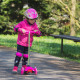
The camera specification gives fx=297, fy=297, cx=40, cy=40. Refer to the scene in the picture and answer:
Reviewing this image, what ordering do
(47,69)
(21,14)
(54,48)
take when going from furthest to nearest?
(21,14)
(54,48)
(47,69)

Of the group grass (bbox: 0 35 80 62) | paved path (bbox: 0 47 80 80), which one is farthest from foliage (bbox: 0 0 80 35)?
paved path (bbox: 0 47 80 80)

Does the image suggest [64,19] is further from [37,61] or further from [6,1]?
[37,61]

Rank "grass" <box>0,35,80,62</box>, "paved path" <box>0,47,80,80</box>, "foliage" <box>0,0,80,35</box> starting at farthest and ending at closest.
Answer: "foliage" <box>0,0,80,35</box> < "grass" <box>0,35,80,62</box> < "paved path" <box>0,47,80,80</box>

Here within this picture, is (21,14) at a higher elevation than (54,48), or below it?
higher

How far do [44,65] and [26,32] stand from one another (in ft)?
7.12

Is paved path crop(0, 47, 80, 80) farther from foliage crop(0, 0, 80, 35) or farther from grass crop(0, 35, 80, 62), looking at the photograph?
foliage crop(0, 0, 80, 35)

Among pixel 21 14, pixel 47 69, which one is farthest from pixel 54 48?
pixel 21 14

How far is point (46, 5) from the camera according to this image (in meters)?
26.1

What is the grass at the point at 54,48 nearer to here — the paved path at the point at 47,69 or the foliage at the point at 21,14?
the paved path at the point at 47,69

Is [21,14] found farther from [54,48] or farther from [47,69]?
[47,69]

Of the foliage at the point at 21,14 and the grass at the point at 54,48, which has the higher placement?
the foliage at the point at 21,14

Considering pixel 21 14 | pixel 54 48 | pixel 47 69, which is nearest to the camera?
pixel 47 69

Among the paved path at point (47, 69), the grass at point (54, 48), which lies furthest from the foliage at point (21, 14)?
the paved path at point (47, 69)

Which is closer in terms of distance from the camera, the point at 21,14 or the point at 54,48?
the point at 54,48
